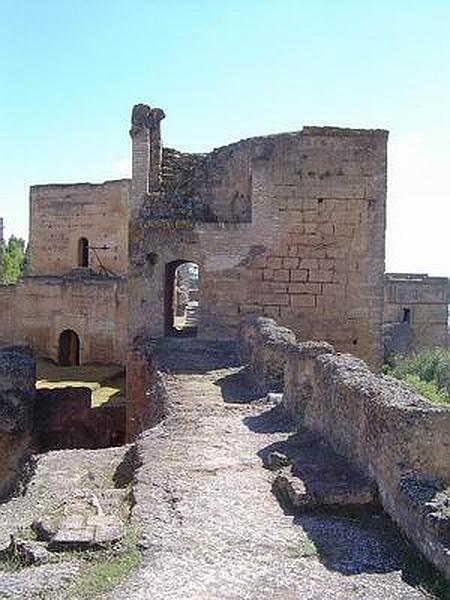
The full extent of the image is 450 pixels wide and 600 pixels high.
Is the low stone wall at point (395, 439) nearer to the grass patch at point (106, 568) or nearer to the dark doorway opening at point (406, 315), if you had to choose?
the grass patch at point (106, 568)

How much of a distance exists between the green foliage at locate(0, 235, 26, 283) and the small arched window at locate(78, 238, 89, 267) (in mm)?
6490

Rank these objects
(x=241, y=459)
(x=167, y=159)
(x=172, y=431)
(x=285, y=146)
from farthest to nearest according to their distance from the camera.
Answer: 1. (x=167, y=159)
2. (x=285, y=146)
3. (x=172, y=431)
4. (x=241, y=459)

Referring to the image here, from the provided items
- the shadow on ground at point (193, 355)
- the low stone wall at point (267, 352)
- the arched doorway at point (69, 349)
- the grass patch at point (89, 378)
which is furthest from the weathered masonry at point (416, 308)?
the low stone wall at point (267, 352)

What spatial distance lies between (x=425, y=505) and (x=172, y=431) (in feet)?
13.8

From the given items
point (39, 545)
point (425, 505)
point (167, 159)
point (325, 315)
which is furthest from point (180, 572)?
point (167, 159)

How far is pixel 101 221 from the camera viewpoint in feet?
103

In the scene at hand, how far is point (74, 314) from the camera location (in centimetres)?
2725

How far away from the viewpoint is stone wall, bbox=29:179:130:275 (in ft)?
102

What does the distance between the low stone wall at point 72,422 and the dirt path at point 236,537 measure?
20.6 feet

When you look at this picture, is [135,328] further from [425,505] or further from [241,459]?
[425,505]

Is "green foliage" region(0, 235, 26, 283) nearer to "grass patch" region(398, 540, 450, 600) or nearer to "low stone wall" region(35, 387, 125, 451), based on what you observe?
"low stone wall" region(35, 387, 125, 451)

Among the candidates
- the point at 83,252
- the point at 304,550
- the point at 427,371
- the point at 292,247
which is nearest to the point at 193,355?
the point at 292,247

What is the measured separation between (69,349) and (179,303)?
438 centimetres

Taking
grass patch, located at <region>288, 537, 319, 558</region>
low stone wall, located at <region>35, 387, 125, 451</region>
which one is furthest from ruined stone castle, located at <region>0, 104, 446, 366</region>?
grass patch, located at <region>288, 537, 319, 558</region>
